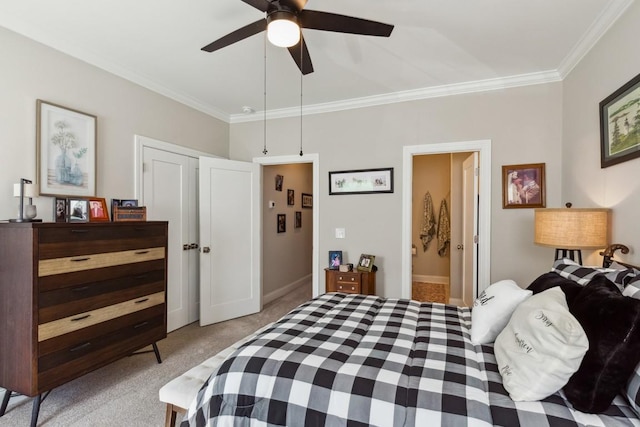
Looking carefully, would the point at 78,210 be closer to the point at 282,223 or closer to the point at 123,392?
the point at 123,392

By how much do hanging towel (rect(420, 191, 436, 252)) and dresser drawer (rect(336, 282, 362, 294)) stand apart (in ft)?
9.97

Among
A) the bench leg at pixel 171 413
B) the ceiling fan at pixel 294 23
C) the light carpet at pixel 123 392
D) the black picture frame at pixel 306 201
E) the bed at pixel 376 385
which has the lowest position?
the light carpet at pixel 123 392

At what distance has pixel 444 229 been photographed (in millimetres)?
5695

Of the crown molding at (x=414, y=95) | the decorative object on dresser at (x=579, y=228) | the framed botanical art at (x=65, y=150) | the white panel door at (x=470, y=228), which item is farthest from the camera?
the white panel door at (x=470, y=228)

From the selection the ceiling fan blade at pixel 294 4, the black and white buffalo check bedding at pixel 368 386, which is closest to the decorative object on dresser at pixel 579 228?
the black and white buffalo check bedding at pixel 368 386

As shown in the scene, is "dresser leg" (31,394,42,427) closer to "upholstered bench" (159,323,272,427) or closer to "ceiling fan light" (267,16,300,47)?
"upholstered bench" (159,323,272,427)

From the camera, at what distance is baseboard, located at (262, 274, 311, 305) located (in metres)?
4.63

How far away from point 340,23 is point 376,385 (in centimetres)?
169

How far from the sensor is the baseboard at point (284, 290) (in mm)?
4628

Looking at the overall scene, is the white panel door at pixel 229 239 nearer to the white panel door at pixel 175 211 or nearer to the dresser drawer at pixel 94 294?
the white panel door at pixel 175 211

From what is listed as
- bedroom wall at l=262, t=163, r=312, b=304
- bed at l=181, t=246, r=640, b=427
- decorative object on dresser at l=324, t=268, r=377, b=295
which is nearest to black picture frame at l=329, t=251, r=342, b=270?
decorative object on dresser at l=324, t=268, r=377, b=295

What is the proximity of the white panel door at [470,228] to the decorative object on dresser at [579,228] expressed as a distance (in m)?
1.11

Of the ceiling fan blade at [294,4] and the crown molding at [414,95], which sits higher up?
the crown molding at [414,95]

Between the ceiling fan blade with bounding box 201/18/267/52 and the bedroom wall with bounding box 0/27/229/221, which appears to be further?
the bedroom wall with bounding box 0/27/229/221
